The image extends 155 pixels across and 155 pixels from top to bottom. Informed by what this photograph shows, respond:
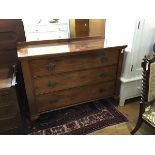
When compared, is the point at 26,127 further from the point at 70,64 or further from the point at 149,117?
the point at 149,117

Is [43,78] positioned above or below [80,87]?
above

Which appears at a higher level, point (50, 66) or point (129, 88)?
point (50, 66)

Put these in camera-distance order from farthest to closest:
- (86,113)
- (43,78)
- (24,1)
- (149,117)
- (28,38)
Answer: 1. (86,113)
2. (28,38)
3. (43,78)
4. (149,117)
5. (24,1)

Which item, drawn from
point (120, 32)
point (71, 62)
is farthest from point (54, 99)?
point (120, 32)

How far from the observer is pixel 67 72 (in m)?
1.66

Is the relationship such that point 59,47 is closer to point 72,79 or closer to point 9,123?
point 72,79

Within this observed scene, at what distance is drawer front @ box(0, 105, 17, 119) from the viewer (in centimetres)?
148

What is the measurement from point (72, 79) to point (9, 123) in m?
0.72

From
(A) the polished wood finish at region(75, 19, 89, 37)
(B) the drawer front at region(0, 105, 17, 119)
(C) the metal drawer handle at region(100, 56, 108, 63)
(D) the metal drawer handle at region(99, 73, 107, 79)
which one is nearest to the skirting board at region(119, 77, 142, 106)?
(D) the metal drawer handle at region(99, 73, 107, 79)

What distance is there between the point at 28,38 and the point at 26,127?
93cm

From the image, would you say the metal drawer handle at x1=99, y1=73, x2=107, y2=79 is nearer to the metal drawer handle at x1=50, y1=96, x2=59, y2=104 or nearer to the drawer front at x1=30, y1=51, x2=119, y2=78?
the drawer front at x1=30, y1=51, x2=119, y2=78
